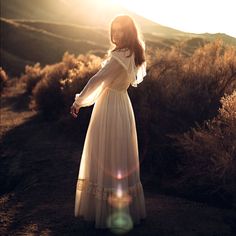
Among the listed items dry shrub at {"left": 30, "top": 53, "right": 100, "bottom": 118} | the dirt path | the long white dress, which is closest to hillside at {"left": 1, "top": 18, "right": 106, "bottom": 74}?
dry shrub at {"left": 30, "top": 53, "right": 100, "bottom": 118}

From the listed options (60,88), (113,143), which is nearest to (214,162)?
(113,143)

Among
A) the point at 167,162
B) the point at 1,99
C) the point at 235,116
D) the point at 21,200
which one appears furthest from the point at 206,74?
the point at 1,99

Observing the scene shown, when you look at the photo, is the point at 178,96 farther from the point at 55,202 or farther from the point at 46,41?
the point at 46,41

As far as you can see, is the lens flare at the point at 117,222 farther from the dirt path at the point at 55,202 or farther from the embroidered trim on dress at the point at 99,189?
the embroidered trim on dress at the point at 99,189

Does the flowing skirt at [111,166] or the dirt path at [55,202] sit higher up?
the flowing skirt at [111,166]

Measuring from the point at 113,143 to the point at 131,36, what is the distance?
3.92ft

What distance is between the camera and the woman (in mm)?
5188

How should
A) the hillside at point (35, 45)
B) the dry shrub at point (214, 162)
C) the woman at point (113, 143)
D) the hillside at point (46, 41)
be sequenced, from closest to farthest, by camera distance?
the woman at point (113, 143)
the dry shrub at point (214, 162)
the hillside at point (46, 41)
the hillside at point (35, 45)

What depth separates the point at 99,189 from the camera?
208 inches

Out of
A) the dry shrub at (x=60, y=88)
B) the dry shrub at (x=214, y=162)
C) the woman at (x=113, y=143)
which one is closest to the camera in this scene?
the woman at (x=113, y=143)

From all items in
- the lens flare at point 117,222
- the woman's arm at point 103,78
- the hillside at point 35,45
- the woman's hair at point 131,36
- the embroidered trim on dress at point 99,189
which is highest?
the woman's hair at point 131,36

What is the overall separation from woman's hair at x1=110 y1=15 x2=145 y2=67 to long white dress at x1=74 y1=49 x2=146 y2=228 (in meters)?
0.09

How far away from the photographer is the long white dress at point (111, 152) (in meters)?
5.25

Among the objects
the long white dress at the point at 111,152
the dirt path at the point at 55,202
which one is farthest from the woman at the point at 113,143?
the dirt path at the point at 55,202
